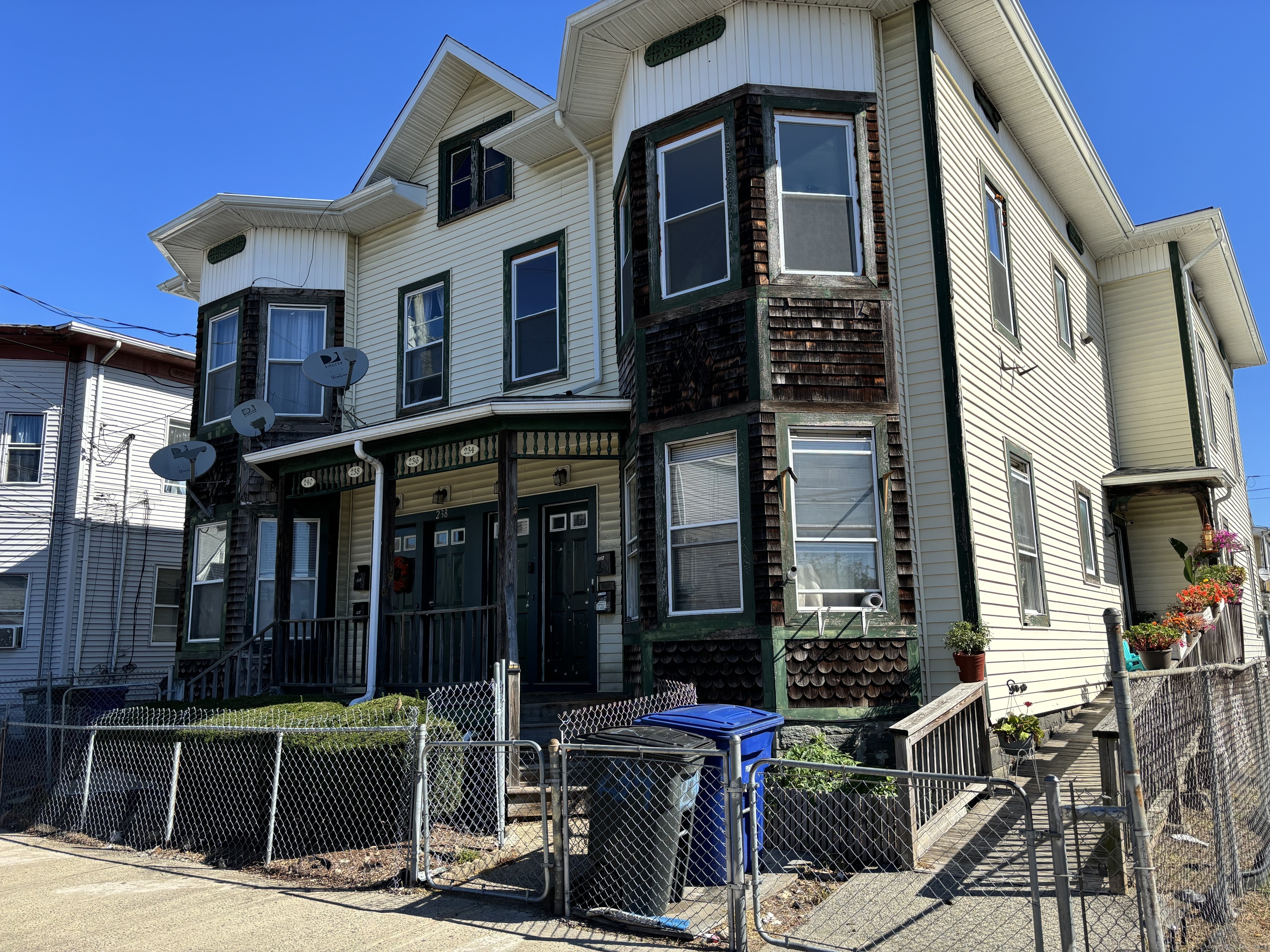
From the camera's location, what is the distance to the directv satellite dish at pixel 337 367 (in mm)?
12555

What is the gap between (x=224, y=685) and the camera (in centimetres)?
1245

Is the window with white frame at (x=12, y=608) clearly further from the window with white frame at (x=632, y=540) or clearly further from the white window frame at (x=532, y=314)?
the window with white frame at (x=632, y=540)

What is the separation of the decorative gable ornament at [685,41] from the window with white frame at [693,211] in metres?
0.93

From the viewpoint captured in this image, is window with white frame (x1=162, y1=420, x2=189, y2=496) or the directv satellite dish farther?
window with white frame (x1=162, y1=420, x2=189, y2=496)

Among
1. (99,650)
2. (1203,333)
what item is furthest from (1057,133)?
(99,650)

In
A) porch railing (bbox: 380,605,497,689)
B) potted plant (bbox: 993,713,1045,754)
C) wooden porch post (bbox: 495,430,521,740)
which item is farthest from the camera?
porch railing (bbox: 380,605,497,689)

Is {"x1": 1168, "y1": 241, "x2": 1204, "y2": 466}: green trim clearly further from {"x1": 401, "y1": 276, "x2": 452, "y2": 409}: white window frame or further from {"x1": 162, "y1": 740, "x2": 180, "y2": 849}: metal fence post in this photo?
{"x1": 162, "y1": 740, "x2": 180, "y2": 849}: metal fence post

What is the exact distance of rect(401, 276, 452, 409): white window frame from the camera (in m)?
13.4

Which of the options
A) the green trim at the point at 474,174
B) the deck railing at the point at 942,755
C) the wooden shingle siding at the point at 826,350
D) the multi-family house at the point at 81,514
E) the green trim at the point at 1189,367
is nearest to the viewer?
the deck railing at the point at 942,755

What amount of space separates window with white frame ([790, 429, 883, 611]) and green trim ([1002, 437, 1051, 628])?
2.04m

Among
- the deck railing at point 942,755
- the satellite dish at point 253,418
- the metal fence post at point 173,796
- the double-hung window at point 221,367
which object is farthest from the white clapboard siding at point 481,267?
the metal fence post at point 173,796

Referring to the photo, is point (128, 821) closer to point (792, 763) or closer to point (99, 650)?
point (792, 763)

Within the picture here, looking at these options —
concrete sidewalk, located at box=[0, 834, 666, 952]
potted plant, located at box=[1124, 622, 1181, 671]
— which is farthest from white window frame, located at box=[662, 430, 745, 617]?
potted plant, located at box=[1124, 622, 1181, 671]

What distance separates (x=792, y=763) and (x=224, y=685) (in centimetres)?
966
